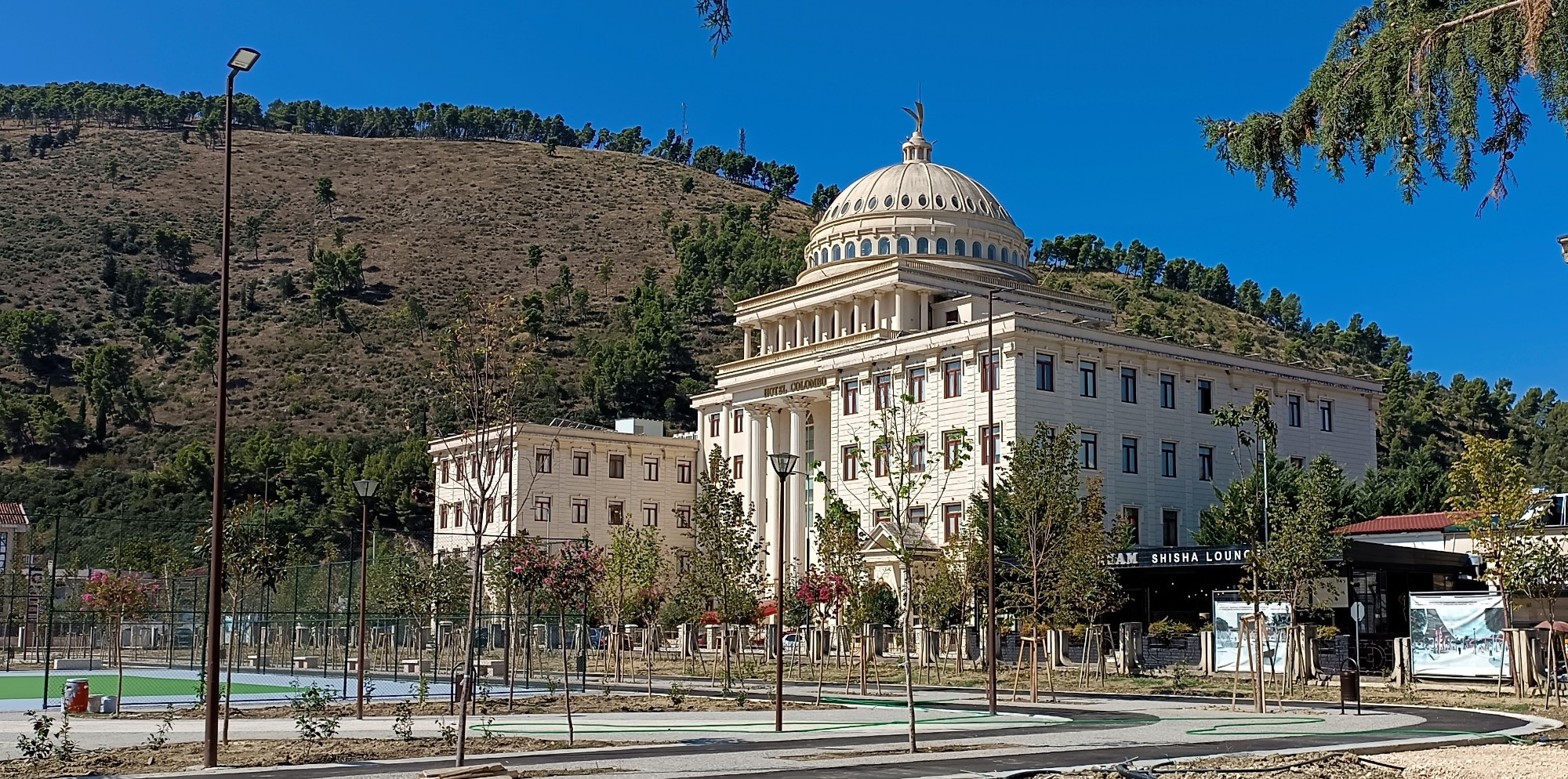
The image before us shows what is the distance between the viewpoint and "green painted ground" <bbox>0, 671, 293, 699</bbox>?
42750mm

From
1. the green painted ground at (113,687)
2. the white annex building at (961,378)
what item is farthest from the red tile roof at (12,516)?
the green painted ground at (113,687)

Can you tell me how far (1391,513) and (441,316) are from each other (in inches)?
4240

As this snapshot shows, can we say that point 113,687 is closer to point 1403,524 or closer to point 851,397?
point 851,397

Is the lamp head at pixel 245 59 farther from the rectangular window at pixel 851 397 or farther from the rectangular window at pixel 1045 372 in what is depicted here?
the rectangular window at pixel 851 397

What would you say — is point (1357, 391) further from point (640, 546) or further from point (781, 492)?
point (781, 492)

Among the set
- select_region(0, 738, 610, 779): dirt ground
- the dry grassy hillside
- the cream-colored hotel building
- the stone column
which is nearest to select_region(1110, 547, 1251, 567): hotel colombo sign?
the cream-colored hotel building

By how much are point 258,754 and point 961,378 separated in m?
56.0

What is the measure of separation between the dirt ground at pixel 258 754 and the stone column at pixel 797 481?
63143 mm

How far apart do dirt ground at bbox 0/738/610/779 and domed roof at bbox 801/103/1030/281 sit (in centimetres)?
7198

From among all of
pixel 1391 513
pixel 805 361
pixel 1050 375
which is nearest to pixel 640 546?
pixel 1050 375

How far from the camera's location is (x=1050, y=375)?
74.2 metres

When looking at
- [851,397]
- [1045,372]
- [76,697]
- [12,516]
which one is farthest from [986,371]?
[12,516]

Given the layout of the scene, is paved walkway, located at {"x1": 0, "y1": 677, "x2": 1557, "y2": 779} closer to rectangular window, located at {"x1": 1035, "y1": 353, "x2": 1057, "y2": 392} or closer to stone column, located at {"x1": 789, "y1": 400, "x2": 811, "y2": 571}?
rectangular window, located at {"x1": 1035, "y1": 353, "x2": 1057, "y2": 392}

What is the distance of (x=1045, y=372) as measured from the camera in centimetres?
7412
